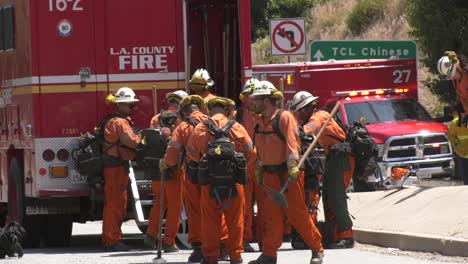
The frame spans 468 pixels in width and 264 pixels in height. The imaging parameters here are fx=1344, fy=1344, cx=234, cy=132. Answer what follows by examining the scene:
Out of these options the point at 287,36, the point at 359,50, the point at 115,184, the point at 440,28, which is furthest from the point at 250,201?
the point at 359,50

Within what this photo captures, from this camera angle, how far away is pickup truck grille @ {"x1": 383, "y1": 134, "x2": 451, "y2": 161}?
928 inches

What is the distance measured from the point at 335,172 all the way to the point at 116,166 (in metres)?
2.70

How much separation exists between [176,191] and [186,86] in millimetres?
1806

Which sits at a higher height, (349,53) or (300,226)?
(349,53)

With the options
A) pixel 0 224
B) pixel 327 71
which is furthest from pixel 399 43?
Answer: pixel 0 224

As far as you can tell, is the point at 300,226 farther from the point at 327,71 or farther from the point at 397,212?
the point at 327,71

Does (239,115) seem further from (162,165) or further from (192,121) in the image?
(192,121)

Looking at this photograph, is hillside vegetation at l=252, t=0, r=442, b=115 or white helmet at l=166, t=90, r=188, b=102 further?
hillside vegetation at l=252, t=0, r=442, b=115

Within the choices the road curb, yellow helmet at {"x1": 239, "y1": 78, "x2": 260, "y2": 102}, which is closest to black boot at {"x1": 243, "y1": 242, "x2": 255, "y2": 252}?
the road curb

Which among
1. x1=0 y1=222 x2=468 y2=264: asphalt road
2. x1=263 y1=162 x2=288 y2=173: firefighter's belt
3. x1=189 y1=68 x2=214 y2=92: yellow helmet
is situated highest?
x1=189 y1=68 x2=214 y2=92: yellow helmet

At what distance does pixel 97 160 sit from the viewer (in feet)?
53.9

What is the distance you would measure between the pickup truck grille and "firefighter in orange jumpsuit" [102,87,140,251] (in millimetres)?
7953

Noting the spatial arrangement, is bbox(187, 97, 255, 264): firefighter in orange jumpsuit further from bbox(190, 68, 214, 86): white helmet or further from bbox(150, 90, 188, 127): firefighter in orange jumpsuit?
bbox(150, 90, 188, 127): firefighter in orange jumpsuit

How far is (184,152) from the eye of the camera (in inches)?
575
